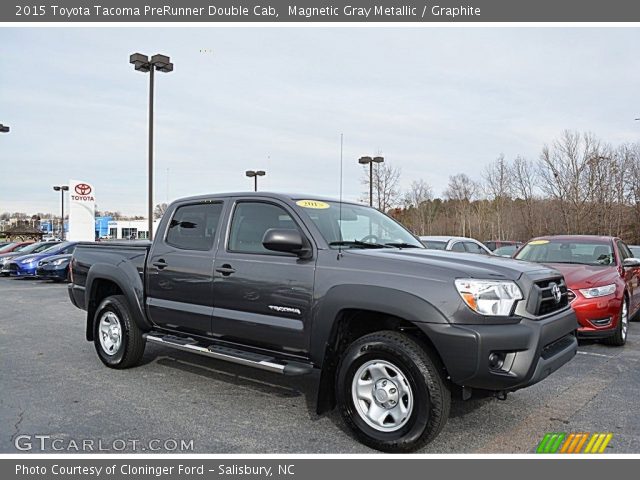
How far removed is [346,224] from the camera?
4734 millimetres

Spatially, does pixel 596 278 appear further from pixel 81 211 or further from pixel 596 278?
pixel 81 211

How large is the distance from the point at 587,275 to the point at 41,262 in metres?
17.1

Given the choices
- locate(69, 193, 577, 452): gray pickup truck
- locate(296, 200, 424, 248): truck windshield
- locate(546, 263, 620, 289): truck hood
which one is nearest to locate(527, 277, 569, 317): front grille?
locate(69, 193, 577, 452): gray pickup truck

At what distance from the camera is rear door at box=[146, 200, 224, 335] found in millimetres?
4984

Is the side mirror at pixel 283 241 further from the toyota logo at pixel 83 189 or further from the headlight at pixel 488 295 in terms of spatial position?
the toyota logo at pixel 83 189

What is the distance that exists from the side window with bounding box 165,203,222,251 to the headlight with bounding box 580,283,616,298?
482 centimetres

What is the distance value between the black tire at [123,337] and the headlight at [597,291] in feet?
18.1

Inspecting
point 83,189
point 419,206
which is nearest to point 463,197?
point 419,206

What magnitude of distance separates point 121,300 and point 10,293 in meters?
11.0

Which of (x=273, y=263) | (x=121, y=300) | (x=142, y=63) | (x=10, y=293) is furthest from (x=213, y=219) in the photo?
(x=142, y=63)

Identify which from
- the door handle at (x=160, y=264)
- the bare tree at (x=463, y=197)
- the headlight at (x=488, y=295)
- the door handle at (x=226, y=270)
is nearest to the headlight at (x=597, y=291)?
the headlight at (x=488, y=295)

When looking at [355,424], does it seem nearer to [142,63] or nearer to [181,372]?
[181,372]

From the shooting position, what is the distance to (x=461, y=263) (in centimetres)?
386

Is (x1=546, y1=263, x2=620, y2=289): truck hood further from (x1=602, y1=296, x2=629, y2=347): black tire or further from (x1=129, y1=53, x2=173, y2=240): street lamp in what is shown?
(x1=129, y1=53, x2=173, y2=240): street lamp
